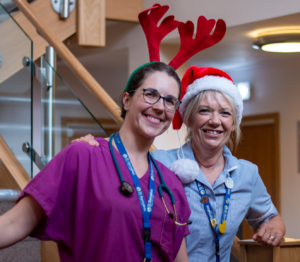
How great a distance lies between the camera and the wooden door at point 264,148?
20.1 ft

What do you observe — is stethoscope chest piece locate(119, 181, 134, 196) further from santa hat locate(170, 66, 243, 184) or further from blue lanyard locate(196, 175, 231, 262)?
blue lanyard locate(196, 175, 231, 262)

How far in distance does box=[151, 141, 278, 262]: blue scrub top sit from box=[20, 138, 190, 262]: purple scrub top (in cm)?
45

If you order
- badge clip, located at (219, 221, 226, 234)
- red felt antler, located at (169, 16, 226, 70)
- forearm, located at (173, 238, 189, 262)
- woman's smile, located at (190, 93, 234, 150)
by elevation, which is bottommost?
forearm, located at (173, 238, 189, 262)

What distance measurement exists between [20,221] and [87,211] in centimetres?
19

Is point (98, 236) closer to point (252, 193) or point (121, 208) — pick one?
point (121, 208)

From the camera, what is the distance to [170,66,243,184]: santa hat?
1.78 m

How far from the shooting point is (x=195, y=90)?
1.91 metres

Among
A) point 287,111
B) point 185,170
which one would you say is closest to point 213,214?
point 185,170

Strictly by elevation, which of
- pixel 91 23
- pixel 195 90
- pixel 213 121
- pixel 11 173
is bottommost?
pixel 11 173

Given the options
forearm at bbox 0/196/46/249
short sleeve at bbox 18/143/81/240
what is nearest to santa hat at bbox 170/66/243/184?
short sleeve at bbox 18/143/81/240

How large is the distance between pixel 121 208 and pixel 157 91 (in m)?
0.40

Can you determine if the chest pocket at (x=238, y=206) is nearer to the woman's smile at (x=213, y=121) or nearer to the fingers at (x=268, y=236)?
the fingers at (x=268, y=236)

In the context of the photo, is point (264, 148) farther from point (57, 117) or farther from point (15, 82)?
point (15, 82)

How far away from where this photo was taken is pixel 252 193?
6.56 ft
